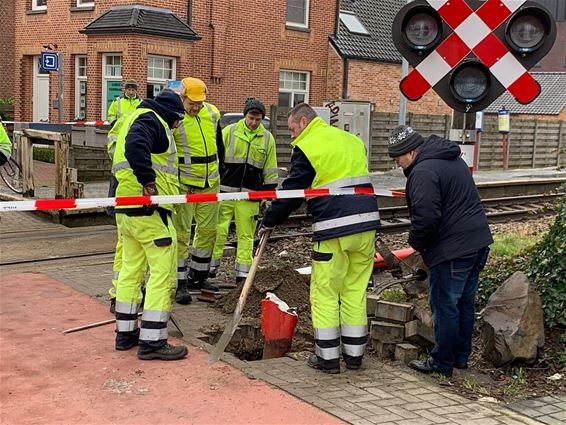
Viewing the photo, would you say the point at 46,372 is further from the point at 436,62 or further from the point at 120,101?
the point at 120,101

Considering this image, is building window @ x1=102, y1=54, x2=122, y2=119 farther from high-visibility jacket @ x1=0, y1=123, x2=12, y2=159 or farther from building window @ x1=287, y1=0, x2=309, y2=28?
high-visibility jacket @ x1=0, y1=123, x2=12, y2=159

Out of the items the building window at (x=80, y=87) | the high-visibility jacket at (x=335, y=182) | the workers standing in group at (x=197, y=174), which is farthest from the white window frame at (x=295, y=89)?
the high-visibility jacket at (x=335, y=182)

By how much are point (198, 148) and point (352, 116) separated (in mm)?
14275

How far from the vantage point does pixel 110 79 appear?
2303cm

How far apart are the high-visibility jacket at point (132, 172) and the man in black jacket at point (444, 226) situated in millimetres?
1830

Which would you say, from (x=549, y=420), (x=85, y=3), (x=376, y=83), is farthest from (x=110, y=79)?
(x=549, y=420)

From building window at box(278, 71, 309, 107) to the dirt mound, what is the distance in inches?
750

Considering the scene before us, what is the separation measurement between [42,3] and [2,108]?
4610 mm

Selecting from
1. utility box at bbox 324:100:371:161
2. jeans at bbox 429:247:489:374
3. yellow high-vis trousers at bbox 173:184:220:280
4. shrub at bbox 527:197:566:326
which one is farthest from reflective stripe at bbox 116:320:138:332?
utility box at bbox 324:100:371:161

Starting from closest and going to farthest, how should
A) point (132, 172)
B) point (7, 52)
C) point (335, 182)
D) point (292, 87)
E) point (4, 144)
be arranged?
point (335, 182) → point (132, 172) → point (4, 144) → point (292, 87) → point (7, 52)

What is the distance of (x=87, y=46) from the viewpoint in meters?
23.1

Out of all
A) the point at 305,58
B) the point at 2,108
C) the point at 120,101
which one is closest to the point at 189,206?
the point at 120,101

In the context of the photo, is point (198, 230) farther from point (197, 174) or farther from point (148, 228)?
point (148, 228)

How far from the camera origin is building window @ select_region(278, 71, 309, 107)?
26594mm
